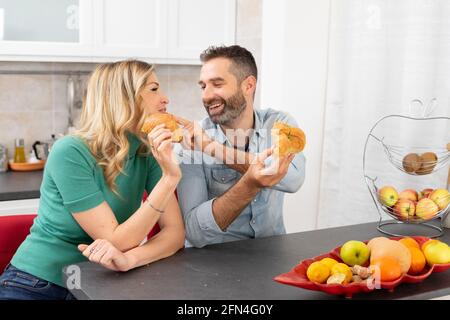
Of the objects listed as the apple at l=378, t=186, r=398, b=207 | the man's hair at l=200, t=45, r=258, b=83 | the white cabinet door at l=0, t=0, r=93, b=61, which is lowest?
the apple at l=378, t=186, r=398, b=207

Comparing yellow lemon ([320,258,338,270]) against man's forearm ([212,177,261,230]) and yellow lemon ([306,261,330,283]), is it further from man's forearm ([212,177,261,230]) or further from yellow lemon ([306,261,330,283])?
man's forearm ([212,177,261,230])

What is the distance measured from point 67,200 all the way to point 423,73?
1402mm

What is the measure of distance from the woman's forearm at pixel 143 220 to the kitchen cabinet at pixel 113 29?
1.50 meters

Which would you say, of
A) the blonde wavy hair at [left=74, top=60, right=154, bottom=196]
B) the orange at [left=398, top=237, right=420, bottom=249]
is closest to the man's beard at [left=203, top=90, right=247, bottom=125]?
the blonde wavy hair at [left=74, top=60, right=154, bottom=196]

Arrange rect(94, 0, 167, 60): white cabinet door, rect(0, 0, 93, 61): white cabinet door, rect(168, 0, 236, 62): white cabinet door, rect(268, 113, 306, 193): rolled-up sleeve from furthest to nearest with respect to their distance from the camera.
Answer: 1. rect(168, 0, 236, 62): white cabinet door
2. rect(94, 0, 167, 60): white cabinet door
3. rect(0, 0, 93, 61): white cabinet door
4. rect(268, 113, 306, 193): rolled-up sleeve

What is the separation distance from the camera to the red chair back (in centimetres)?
165

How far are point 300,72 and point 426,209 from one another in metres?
1.06

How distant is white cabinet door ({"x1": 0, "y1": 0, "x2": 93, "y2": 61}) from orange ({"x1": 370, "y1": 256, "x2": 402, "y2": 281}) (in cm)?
203

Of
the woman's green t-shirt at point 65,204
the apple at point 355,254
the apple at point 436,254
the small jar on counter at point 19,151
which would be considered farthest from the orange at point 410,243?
the small jar on counter at point 19,151

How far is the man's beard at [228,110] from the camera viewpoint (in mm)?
2086

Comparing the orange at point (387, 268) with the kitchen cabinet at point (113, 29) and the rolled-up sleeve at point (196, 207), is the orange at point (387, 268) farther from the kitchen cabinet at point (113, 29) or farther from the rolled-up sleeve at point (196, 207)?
the kitchen cabinet at point (113, 29)

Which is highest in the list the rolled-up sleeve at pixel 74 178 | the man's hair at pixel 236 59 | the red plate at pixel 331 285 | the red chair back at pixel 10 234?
the man's hair at pixel 236 59
